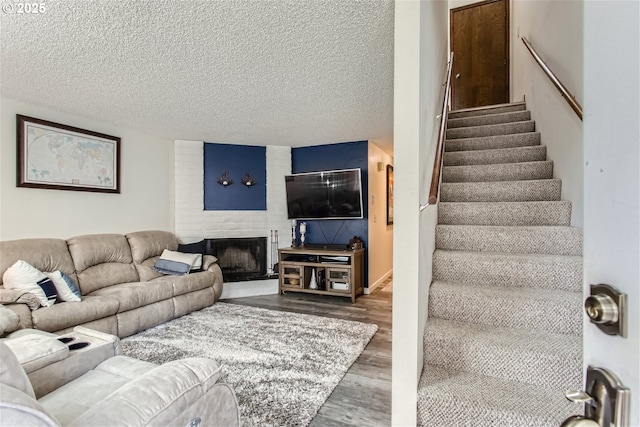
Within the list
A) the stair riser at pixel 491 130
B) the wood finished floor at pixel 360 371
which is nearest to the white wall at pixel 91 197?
the wood finished floor at pixel 360 371

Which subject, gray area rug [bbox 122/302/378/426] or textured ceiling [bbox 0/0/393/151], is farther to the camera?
gray area rug [bbox 122/302/378/426]

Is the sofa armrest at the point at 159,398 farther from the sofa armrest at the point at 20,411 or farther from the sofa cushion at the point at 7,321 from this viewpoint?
the sofa cushion at the point at 7,321

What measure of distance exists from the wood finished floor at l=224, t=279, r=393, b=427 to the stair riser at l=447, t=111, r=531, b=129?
8.03ft

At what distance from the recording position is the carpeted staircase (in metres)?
1.24

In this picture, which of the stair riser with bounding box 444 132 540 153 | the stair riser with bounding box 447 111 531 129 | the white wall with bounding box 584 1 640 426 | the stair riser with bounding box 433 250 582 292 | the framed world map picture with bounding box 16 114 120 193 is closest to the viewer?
the white wall with bounding box 584 1 640 426

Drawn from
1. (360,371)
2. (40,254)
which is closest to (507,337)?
(360,371)

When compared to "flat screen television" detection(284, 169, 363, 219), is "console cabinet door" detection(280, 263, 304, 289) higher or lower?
lower

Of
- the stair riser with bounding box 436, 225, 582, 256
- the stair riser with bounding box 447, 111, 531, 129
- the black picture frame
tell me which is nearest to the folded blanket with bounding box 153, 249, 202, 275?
the stair riser with bounding box 436, 225, 582, 256

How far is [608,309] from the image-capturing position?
0.41 meters

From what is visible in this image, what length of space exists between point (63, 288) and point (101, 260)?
0.74 m

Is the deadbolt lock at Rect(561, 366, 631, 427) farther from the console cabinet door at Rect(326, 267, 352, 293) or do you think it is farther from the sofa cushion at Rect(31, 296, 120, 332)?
the console cabinet door at Rect(326, 267, 352, 293)

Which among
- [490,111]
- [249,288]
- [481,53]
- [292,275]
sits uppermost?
[481,53]

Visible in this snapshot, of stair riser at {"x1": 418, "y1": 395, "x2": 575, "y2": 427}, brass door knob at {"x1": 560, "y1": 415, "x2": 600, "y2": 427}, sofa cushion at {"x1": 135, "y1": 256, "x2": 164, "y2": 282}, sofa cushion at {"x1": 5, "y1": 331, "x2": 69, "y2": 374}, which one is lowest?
stair riser at {"x1": 418, "y1": 395, "x2": 575, "y2": 427}

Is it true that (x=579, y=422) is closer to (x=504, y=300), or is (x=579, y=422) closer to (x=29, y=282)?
(x=504, y=300)
